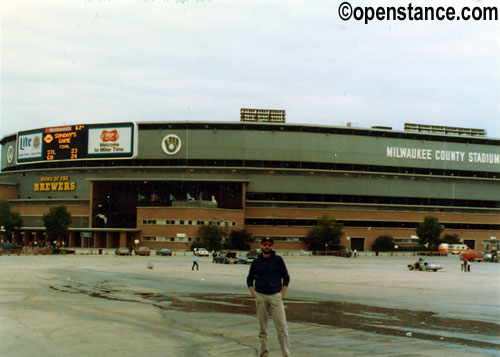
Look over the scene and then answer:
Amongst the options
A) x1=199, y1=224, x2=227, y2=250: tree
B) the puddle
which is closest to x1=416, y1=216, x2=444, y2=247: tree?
x1=199, y1=224, x2=227, y2=250: tree

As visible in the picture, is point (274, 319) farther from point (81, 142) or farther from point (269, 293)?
point (81, 142)

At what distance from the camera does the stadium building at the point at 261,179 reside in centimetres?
12181

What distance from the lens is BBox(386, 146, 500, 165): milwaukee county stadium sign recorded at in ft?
421

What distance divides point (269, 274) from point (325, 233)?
333 ft

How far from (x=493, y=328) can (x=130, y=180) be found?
4370 inches

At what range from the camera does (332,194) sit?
407 feet

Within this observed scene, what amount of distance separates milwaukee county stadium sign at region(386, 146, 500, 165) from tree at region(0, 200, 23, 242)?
7628 cm

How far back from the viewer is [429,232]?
115438 millimetres

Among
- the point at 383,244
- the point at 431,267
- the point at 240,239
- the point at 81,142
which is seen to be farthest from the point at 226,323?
the point at 81,142

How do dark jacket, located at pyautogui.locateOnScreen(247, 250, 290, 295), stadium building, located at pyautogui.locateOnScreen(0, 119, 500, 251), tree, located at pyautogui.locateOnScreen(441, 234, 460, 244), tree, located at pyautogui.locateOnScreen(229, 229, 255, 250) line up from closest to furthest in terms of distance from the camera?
dark jacket, located at pyautogui.locateOnScreen(247, 250, 290, 295), tree, located at pyautogui.locateOnScreen(229, 229, 255, 250), stadium building, located at pyautogui.locateOnScreen(0, 119, 500, 251), tree, located at pyautogui.locateOnScreen(441, 234, 460, 244)

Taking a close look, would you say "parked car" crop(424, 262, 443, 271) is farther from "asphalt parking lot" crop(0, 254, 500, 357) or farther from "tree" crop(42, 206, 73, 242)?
"tree" crop(42, 206, 73, 242)

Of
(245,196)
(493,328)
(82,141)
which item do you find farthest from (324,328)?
(82,141)

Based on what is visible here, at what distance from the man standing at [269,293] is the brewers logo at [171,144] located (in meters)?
111

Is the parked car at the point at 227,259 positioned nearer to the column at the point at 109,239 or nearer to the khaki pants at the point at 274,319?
the column at the point at 109,239
